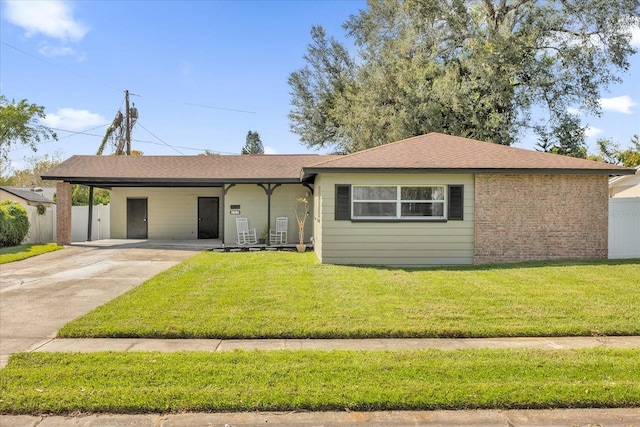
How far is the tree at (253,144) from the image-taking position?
2109 inches

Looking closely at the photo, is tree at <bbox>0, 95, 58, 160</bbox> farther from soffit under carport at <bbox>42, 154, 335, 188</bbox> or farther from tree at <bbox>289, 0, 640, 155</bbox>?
Answer: tree at <bbox>289, 0, 640, 155</bbox>

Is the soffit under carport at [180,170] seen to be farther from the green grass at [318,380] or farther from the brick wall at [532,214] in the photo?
the green grass at [318,380]

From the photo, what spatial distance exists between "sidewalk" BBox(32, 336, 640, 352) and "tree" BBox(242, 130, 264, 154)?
161 ft

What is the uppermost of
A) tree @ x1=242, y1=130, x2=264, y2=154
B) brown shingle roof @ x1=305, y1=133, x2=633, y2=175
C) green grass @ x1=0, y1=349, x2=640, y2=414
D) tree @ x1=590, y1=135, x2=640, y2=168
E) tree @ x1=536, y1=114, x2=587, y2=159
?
tree @ x1=242, y1=130, x2=264, y2=154

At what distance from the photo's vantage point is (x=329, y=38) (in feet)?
92.3

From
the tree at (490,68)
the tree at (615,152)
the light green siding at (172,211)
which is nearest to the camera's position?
the tree at (490,68)

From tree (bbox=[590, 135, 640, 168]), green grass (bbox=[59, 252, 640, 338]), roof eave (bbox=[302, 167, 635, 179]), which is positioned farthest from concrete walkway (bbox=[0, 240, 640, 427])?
tree (bbox=[590, 135, 640, 168])

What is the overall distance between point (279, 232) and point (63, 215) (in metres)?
8.39

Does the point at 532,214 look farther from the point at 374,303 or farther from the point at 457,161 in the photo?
the point at 374,303

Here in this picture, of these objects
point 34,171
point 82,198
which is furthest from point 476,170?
point 34,171

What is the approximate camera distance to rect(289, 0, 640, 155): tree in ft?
63.3

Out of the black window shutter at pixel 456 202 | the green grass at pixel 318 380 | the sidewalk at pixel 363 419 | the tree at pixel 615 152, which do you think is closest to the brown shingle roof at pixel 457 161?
the black window shutter at pixel 456 202

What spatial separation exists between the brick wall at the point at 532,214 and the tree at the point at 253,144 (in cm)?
4402

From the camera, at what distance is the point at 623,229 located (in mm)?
12102
